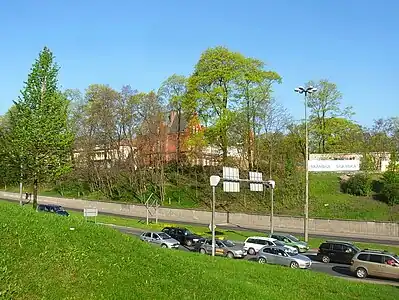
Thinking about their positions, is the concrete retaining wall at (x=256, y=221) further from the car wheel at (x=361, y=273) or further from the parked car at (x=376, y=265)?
the car wheel at (x=361, y=273)

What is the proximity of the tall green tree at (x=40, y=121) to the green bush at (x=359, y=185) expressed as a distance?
31.4 meters

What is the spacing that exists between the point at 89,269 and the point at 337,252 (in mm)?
23997

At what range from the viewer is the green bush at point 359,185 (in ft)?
174

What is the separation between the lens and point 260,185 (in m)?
40.3

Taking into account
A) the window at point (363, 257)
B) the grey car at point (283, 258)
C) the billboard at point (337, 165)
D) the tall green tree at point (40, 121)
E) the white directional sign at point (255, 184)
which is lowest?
the grey car at point (283, 258)

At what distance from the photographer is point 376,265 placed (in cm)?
2509

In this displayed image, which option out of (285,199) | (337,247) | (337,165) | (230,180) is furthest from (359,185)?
(337,247)

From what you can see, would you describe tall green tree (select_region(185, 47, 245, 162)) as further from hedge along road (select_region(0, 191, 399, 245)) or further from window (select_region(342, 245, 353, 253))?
window (select_region(342, 245, 353, 253))

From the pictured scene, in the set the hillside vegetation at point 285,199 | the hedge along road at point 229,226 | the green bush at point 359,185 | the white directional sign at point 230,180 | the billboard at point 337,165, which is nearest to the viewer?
the white directional sign at point 230,180


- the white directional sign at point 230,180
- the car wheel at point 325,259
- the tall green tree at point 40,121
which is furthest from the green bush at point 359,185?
the tall green tree at point 40,121

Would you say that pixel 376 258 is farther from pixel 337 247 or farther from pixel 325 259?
pixel 325 259

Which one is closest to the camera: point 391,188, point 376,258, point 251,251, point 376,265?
point 376,265

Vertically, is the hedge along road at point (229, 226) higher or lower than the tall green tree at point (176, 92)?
lower

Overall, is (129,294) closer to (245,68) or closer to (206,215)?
(206,215)
